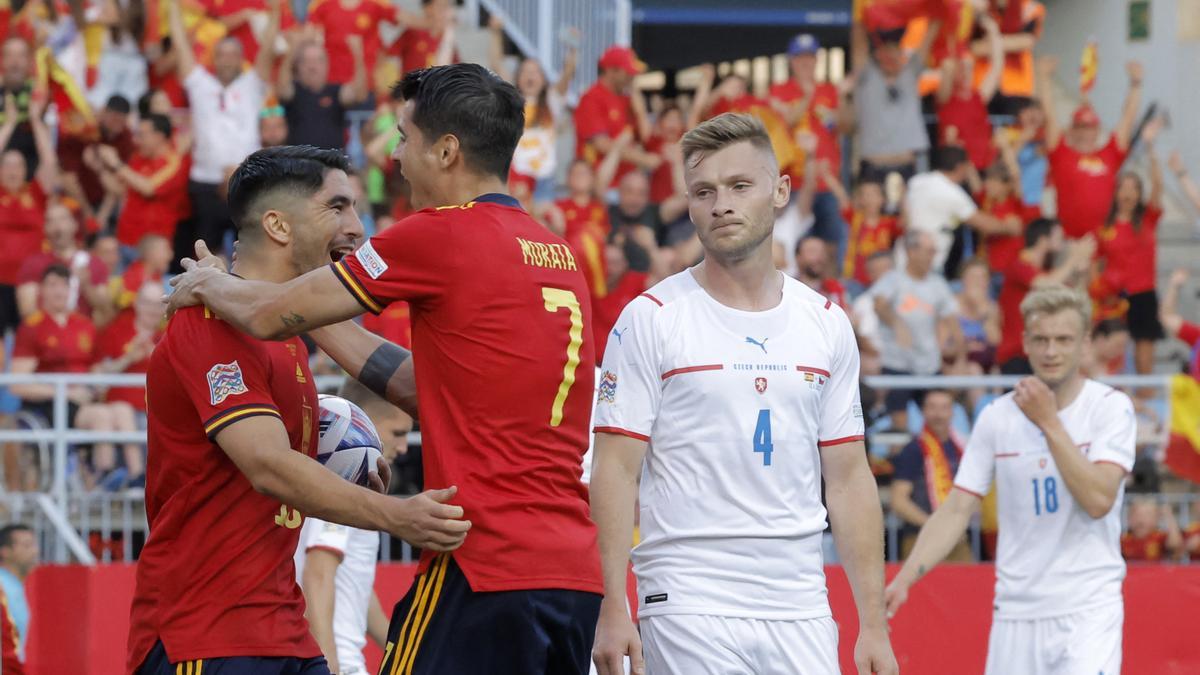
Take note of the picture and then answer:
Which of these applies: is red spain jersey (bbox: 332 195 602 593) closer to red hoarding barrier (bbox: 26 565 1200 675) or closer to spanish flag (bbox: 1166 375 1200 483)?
red hoarding barrier (bbox: 26 565 1200 675)

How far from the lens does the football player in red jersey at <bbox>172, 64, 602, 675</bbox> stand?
15.5ft

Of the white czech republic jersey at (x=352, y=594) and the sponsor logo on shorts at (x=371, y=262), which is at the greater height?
Result: the sponsor logo on shorts at (x=371, y=262)

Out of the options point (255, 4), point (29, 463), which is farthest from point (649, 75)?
point (29, 463)

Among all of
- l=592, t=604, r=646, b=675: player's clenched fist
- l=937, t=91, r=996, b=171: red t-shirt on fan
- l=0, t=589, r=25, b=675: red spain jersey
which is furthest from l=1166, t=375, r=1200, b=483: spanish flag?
l=592, t=604, r=646, b=675: player's clenched fist

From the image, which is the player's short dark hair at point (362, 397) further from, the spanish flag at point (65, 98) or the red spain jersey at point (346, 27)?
the red spain jersey at point (346, 27)

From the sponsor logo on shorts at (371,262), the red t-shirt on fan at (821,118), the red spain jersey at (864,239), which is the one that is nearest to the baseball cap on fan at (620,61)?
the red t-shirt on fan at (821,118)

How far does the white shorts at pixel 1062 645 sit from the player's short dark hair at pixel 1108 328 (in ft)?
21.4

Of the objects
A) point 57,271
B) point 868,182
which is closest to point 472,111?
point 57,271

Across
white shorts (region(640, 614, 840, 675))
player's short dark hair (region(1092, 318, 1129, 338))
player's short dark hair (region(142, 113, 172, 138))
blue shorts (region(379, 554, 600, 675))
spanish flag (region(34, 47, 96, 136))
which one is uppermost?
spanish flag (region(34, 47, 96, 136))

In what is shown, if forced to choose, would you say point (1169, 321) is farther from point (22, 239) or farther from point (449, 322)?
point (449, 322)

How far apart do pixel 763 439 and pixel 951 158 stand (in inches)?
421

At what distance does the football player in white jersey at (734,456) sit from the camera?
221 inches

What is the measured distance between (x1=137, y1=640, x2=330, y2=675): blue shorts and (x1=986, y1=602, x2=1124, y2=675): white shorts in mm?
4183

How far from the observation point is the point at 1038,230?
50.0 ft
